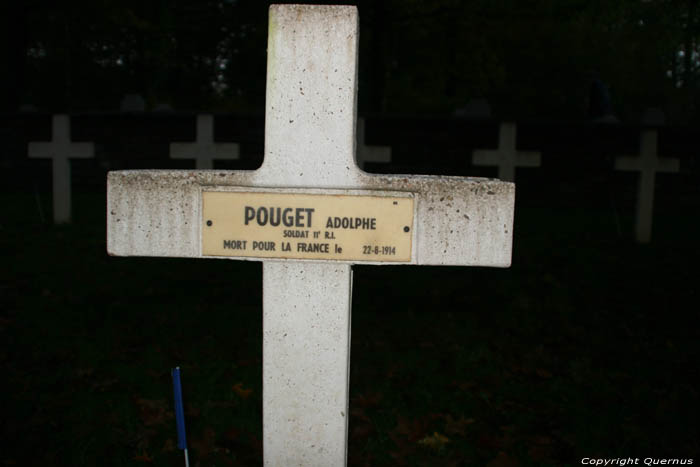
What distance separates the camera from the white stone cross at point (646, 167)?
7.52 meters

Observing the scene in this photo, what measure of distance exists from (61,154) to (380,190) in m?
7.14

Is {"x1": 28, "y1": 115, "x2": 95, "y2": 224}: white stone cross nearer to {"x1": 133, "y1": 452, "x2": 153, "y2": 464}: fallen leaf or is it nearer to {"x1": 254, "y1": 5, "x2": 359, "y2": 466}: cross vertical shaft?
{"x1": 133, "y1": 452, "x2": 153, "y2": 464}: fallen leaf

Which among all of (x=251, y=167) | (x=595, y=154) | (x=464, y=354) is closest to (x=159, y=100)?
(x=251, y=167)

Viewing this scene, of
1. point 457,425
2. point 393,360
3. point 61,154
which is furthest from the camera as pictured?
point 61,154

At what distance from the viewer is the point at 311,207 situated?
7.07ft

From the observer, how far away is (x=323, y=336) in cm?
229

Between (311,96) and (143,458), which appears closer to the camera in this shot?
(311,96)

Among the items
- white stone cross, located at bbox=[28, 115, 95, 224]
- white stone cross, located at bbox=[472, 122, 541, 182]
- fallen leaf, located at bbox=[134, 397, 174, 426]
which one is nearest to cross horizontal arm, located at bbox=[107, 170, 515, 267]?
fallen leaf, located at bbox=[134, 397, 174, 426]

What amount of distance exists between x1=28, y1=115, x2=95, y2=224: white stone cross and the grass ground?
190cm

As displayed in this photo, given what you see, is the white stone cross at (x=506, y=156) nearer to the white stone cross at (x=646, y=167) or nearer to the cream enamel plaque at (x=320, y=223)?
the white stone cross at (x=646, y=167)

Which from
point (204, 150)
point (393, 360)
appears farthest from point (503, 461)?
point (204, 150)

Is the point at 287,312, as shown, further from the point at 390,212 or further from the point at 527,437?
the point at 527,437

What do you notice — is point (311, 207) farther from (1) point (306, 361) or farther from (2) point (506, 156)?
(2) point (506, 156)

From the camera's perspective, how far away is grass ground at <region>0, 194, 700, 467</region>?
297 centimetres
